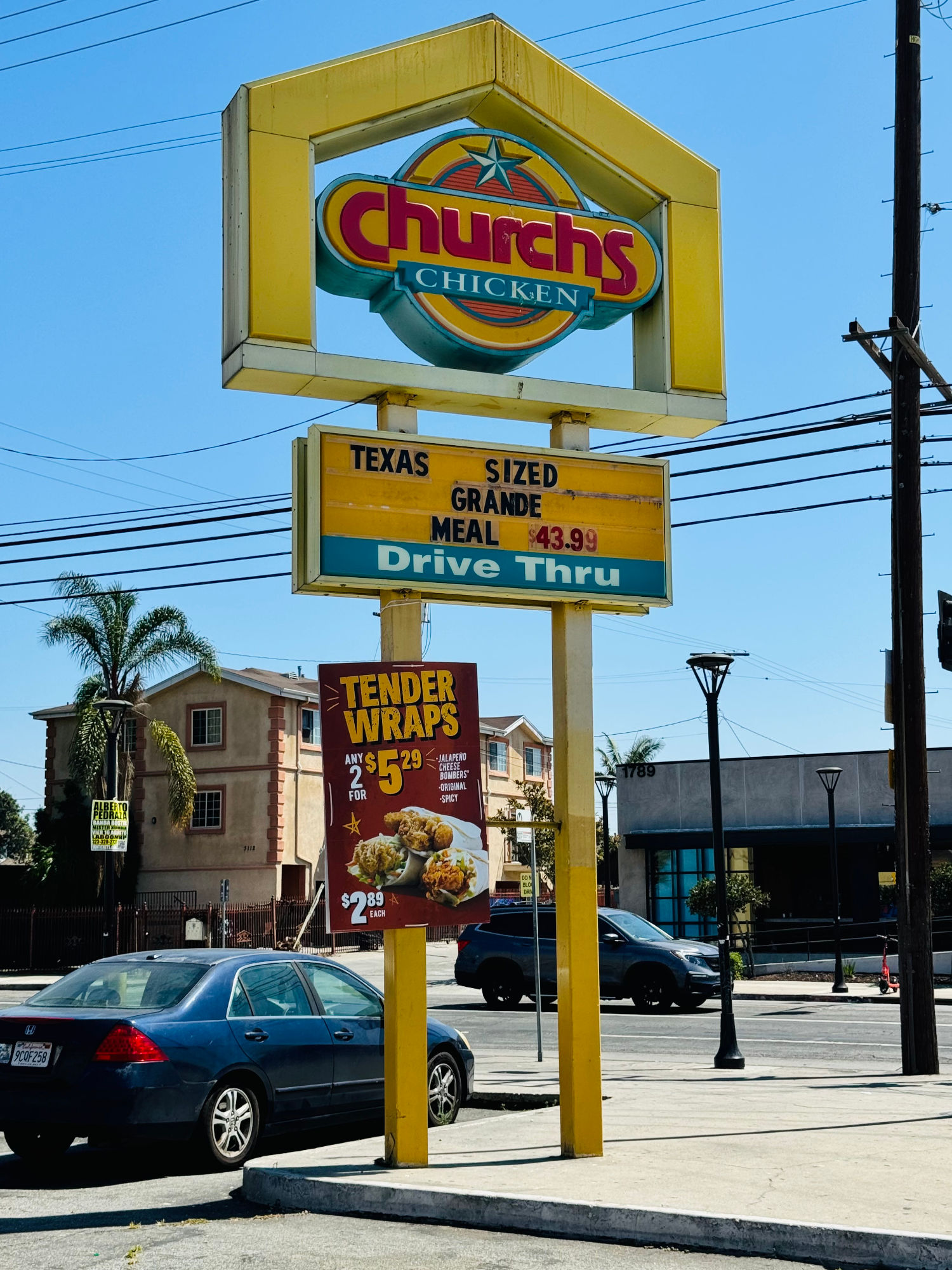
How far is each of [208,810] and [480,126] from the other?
1553 inches

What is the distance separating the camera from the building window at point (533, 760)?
210 ft

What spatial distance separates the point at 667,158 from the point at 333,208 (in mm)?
2614

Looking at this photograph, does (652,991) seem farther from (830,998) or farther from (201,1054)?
(201,1054)

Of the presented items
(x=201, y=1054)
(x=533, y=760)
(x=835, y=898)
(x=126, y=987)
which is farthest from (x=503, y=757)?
(x=201, y=1054)

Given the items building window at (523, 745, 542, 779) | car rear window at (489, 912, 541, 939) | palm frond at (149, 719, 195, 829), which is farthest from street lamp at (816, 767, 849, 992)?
building window at (523, 745, 542, 779)

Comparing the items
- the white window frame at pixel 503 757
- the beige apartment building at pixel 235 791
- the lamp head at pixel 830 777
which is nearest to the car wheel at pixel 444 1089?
the lamp head at pixel 830 777

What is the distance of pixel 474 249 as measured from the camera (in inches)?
376

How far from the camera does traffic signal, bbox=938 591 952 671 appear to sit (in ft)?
45.4

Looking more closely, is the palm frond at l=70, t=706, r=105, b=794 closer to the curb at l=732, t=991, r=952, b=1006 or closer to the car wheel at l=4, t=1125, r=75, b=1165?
the curb at l=732, t=991, r=952, b=1006

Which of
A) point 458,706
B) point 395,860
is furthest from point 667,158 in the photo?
point 395,860

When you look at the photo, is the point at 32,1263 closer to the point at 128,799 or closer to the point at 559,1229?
the point at 559,1229

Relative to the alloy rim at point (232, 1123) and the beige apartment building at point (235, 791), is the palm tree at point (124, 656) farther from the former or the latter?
the alloy rim at point (232, 1123)

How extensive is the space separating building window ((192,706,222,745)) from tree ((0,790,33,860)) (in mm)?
62425

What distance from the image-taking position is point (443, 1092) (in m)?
11.2
